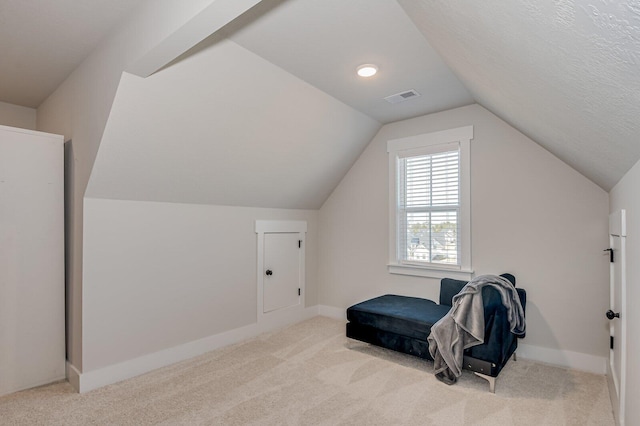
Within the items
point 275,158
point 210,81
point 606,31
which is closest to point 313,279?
point 275,158

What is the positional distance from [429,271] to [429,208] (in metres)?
0.70

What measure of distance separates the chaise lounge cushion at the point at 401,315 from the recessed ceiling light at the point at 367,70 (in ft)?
6.89

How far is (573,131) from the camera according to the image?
174cm

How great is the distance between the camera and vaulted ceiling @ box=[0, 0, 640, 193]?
32.8 inches

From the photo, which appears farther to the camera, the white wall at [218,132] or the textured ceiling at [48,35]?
the white wall at [218,132]

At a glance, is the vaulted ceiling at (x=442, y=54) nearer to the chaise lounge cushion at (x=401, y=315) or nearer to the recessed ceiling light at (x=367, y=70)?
the recessed ceiling light at (x=367, y=70)

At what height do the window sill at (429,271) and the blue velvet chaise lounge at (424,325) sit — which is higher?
the window sill at (429,271)

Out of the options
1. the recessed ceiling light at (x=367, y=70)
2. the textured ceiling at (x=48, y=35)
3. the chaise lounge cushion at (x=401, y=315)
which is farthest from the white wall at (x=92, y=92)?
the chaise lounge cushion at (x=401, y=315)

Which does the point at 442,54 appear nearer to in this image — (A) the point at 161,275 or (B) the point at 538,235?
(B) the point at 538,235

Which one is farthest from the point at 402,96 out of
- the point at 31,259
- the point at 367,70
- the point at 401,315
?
the point at 31,259

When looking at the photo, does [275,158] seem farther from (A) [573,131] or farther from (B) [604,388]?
(B) [604,388]

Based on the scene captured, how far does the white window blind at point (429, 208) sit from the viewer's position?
3682 millimetres

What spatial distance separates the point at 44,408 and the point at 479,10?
339 cm

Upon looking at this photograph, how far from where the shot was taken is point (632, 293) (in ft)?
5.21
